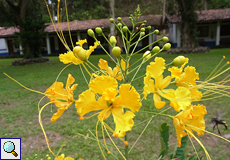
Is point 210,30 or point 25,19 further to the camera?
point 210,30

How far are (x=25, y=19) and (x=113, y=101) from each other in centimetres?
1451

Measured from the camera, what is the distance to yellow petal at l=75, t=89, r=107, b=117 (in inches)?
35.9

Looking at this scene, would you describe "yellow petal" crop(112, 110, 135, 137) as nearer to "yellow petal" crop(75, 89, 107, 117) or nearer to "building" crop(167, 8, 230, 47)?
"yellow petal" crop(75, 89, 107, 117)

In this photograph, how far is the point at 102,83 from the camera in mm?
923

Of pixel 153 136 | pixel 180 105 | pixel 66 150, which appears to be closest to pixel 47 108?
pixel 66 150

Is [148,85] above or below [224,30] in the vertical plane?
below

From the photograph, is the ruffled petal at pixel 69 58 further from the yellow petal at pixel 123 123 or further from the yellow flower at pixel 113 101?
the yellow petal at pixel 123 123

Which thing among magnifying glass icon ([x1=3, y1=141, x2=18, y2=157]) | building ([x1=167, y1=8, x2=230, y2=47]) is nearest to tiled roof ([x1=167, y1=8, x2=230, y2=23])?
building ([x1=167, y1=8, x2=230, y2=47])

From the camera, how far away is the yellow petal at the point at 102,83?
0.91 meters

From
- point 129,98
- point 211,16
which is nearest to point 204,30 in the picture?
point 211,16

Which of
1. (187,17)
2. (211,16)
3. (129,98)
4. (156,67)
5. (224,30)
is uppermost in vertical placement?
(211,16)

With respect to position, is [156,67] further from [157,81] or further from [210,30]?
[210,30]

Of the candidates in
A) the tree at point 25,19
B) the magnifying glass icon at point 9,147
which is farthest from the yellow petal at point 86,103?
the tree at point 25,19

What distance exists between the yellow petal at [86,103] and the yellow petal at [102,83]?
37 mm
